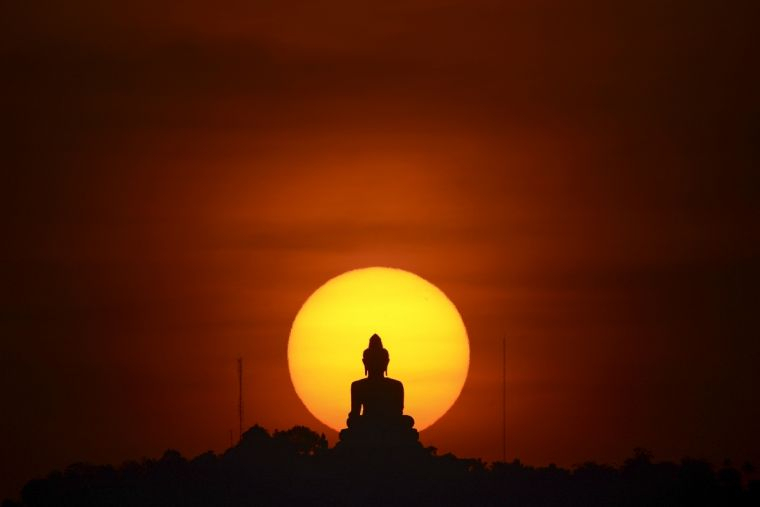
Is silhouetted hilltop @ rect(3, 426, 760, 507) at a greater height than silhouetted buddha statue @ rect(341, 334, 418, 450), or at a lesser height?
lesser

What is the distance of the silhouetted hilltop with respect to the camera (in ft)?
313

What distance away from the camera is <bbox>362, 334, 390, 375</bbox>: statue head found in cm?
9962

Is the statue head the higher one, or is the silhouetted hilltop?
the statue head

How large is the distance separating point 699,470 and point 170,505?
1592cm

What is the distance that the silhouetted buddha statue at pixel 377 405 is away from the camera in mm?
98125

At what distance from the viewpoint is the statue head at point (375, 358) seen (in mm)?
99625

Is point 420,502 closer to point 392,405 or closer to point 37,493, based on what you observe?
point 392,405

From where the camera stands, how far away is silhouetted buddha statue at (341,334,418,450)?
98125 millimetres

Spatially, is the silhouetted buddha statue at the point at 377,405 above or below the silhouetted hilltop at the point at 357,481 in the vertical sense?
above

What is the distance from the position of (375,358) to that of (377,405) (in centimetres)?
156

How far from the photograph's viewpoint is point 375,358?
9962cm

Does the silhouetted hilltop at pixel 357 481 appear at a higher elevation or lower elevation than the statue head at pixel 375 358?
lower

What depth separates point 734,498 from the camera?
97562 millimetres

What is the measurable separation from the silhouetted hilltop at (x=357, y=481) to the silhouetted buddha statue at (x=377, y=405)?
86 centimetres
